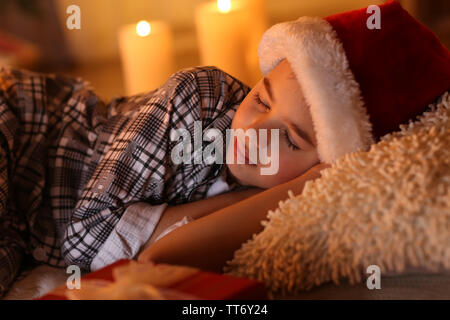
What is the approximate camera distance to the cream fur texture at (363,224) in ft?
1.74

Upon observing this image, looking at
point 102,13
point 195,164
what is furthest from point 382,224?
point 102,13

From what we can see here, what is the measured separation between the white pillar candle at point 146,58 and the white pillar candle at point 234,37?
145mm

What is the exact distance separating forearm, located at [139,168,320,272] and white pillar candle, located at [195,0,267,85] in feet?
2.80

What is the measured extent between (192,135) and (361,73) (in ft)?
0.97

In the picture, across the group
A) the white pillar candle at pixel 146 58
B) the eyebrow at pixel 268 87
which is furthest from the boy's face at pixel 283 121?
the white pillar candle at pixel 146 58

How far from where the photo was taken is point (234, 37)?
4.96 feet

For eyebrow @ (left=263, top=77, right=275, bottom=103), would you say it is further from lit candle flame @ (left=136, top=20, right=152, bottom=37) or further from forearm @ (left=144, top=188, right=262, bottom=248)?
lit candle flame @ (left=136, top=20, right=152, bottom=37)

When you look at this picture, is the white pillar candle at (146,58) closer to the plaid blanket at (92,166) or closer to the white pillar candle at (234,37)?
the white pillar candle at (234,37)

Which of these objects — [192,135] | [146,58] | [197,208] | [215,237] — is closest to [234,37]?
[146,58]

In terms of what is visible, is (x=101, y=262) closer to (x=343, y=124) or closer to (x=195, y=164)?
(x=195, y=164)

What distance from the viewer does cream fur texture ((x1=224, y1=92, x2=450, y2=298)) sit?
53 centimetres

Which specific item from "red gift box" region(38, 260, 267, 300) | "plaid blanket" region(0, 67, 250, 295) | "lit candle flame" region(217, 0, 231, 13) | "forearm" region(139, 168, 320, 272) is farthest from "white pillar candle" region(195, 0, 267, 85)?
"red gift box" region(38, 260, 267, 300)

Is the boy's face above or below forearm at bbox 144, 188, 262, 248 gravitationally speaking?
above

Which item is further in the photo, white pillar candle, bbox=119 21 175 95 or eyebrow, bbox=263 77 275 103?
white pillar candle, bbox=119 21 175 95
